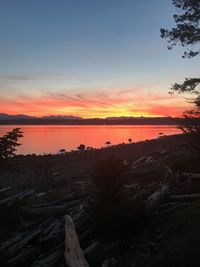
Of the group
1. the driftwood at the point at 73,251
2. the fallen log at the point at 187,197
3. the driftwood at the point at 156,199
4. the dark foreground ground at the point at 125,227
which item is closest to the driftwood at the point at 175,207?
the dark foreground ground at the point at 125,227

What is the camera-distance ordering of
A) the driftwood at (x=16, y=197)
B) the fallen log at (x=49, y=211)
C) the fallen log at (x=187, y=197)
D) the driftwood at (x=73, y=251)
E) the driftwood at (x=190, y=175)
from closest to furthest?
1. the driftwood at (x=73, y=251)
2. the fallen log at (x=187, y=197)
3. the fallen log at (x=49, y=211)
4. the driftwood at (x=190, y=175)
5. the driftwood at (x=16, y=197)

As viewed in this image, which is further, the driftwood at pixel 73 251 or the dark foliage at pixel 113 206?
the dark foliage at pixel 113 206

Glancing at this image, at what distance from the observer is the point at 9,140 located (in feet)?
51.4

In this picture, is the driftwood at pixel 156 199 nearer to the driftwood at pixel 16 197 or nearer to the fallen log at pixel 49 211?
the fallen log at pixel 49 211

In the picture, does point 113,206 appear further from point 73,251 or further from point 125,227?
point 73,251

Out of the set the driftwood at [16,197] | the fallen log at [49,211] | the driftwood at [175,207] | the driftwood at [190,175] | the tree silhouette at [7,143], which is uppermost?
the tree silhouette at [7,143]

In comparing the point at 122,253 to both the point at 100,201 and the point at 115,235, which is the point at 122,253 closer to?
the point at 115,235

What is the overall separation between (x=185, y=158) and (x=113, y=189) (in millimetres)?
5178

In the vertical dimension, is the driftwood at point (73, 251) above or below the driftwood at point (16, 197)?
above

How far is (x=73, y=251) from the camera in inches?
357

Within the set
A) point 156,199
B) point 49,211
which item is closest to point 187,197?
point 156,199

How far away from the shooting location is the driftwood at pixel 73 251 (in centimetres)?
858

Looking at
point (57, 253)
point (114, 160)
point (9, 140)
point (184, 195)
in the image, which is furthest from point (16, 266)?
point (9, 140)

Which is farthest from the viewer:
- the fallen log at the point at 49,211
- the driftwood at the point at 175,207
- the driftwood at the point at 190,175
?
the driftwood at the point at 190,175
